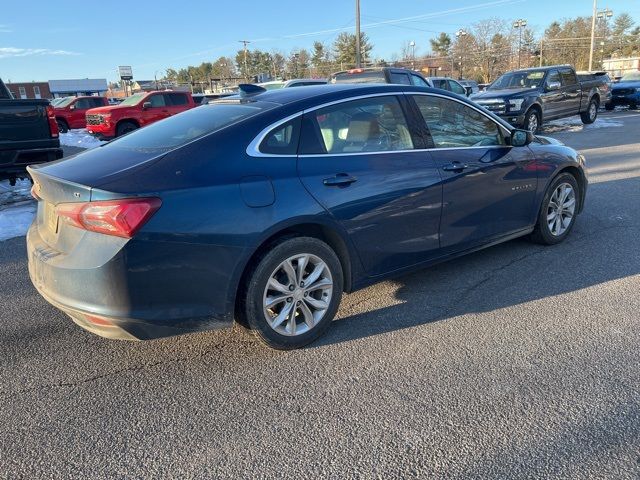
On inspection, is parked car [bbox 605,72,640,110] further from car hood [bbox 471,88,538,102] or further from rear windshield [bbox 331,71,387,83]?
rear windshield [bbox 331,71,387,83]

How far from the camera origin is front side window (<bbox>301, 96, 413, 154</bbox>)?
341cm

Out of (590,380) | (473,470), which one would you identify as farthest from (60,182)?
(590,380)

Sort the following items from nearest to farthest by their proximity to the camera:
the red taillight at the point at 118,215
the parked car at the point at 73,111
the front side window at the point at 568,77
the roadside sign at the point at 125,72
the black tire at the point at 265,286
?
1. the red taillight at the point at 118,215
2. the black tire at the point at 265,286
3. the front side window at the point at 568,77
4. the parked car at the point at 73,111
5. the roadside sign at the point at 125,72

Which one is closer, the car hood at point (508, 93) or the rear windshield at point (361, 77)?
the rear windshield at point (361, 77)

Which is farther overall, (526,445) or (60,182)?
(60,182)

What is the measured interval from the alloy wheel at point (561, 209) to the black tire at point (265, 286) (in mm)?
2759

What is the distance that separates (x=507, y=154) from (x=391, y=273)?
1.67 metres

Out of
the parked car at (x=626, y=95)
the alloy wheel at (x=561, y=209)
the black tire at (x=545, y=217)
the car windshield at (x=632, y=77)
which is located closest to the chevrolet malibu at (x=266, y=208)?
the black tire at (x=545, y=217)

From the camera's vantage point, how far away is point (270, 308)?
3230mm

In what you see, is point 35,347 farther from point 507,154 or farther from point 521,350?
point 507,154

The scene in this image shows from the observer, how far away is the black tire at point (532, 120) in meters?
14.1

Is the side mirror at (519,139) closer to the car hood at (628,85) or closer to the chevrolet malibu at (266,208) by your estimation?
the chevrolet malibu at (266,208)

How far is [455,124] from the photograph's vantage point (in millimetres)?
4250

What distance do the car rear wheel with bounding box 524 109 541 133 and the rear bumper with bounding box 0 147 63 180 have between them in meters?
11.9
